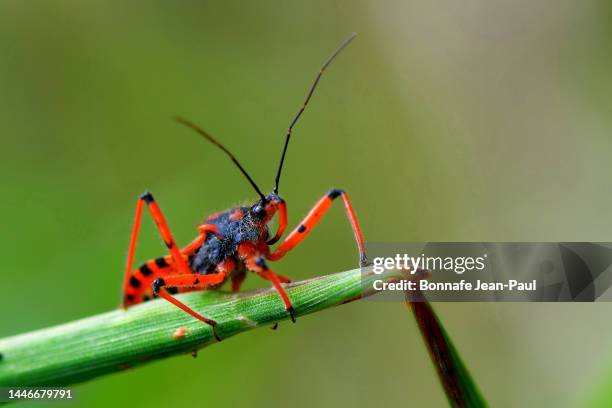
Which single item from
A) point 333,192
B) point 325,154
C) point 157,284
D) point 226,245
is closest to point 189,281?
point 157,284

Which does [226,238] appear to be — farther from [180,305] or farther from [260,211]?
[180,305]

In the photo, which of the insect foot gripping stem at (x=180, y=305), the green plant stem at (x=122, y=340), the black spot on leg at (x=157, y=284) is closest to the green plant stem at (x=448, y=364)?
the green plant stem at (x=122, y=340)

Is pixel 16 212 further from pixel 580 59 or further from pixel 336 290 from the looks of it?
pixel 580 59

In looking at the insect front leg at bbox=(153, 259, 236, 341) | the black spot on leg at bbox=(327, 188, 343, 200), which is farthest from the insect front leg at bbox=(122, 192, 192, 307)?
the black spot on leg at bbox=(327, 188, 343, 200)

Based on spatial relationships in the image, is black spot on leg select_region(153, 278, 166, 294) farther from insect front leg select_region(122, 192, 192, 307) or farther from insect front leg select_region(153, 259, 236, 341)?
insect front leg select_region(122, 192, 192, 307)

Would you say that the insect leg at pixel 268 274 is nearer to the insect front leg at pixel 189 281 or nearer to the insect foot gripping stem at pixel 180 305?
the insect front leg at pixel 189 281

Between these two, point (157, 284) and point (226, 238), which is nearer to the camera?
point (157, 284)
